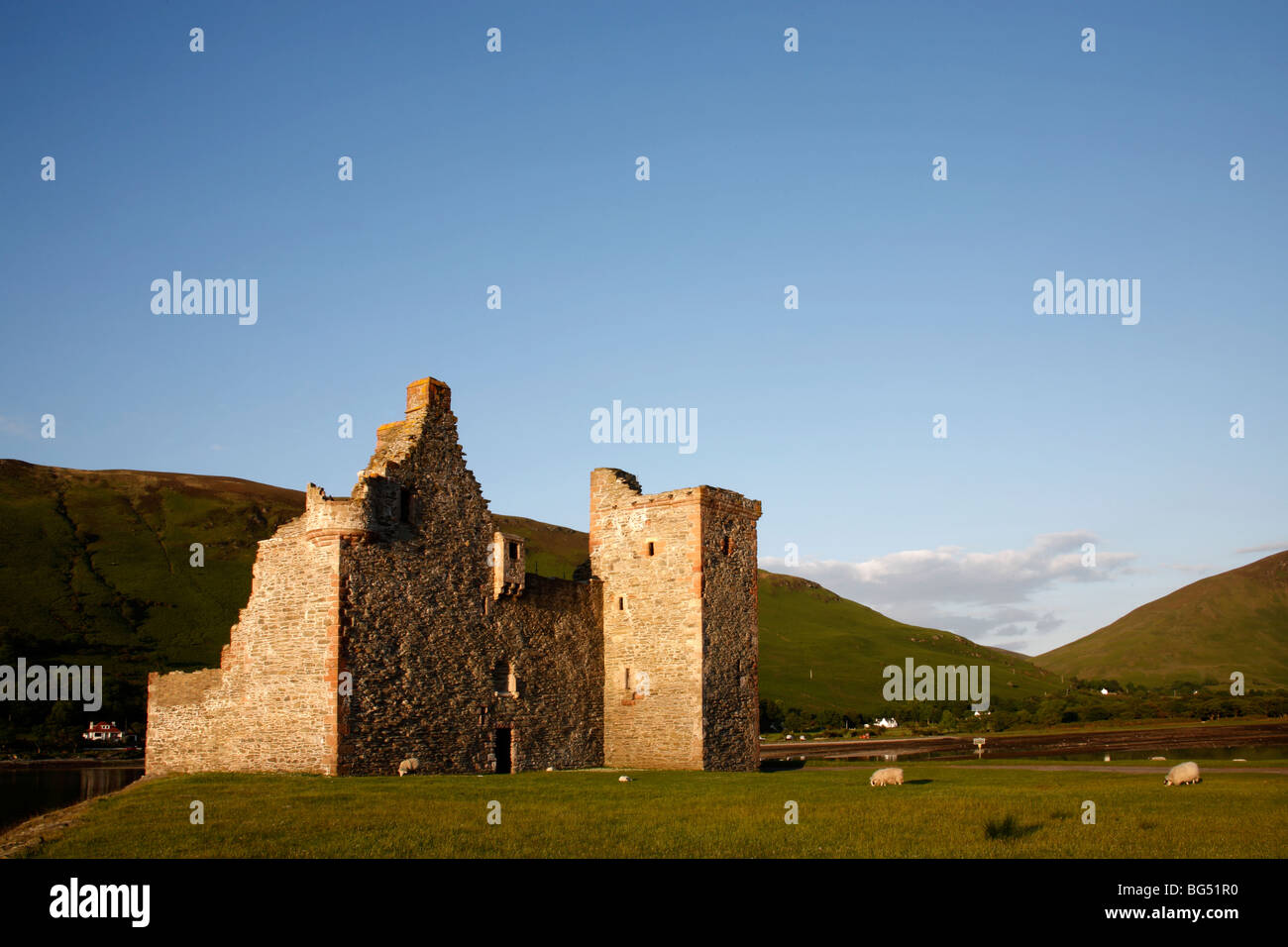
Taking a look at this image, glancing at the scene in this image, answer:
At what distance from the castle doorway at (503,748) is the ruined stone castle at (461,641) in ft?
0.14

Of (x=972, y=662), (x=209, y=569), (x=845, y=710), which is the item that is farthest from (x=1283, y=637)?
(x=209, y=569)

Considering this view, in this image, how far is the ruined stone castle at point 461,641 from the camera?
1037 inches

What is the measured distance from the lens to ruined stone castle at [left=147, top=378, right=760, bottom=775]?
26.3m

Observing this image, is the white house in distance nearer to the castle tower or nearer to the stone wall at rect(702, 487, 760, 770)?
the castle tower

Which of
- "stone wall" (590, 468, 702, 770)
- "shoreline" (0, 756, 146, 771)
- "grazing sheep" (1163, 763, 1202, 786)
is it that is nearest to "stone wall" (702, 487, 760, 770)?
"stone wall" (590, 468, 702, 770)

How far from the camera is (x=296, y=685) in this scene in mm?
26203

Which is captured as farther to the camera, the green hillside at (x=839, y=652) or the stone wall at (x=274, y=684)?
the green hillside at (x=839, y=652)

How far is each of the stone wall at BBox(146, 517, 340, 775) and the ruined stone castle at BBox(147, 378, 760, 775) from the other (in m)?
0.06

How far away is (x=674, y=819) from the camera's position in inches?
709

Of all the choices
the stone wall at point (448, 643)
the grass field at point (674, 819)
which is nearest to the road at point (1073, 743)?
the stone wall at point (448, 643)

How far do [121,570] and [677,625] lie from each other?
343 feet

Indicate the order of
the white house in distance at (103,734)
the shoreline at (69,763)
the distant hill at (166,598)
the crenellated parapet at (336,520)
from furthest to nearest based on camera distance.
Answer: the distant hill at (166,598), the white house in distance at (103,734), the shoreline at (69,763), the crenellated parapet at (336,520)

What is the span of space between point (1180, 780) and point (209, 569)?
11864cm

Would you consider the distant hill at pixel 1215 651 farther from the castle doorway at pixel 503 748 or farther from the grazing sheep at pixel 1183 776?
the castle doorway at pixel 503 748
